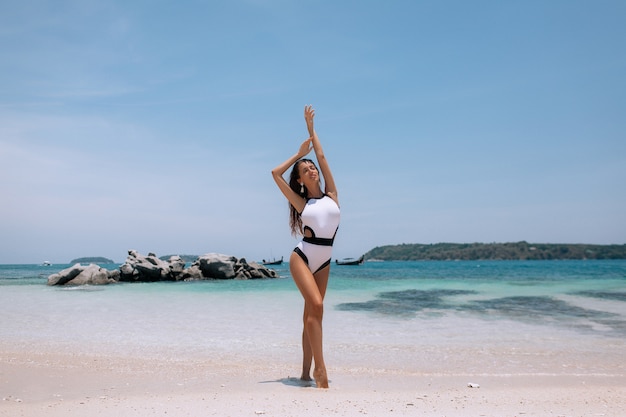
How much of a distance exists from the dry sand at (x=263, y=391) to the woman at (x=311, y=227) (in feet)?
1.77

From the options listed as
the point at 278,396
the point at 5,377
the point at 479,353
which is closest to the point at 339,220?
the point at 278,396

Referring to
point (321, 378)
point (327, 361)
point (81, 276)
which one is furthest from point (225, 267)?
point (321, 378)

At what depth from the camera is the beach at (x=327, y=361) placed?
4.64 meters

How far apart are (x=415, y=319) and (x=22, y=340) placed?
347 inches

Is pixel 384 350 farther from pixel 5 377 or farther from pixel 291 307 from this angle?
pixel 291 307

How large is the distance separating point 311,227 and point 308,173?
651 millimetres

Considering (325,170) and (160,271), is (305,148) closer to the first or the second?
(325,170)

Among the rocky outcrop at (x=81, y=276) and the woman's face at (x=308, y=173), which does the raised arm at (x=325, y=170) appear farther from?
the rocky outcrop at (x=81, y=276)

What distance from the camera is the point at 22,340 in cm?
930

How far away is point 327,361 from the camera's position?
7.51m

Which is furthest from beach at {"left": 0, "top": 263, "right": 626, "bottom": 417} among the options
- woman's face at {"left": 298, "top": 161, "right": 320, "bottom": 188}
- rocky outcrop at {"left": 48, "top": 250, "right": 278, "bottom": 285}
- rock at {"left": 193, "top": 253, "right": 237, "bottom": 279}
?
rock at {"left": 193, "top": 253, "right": 237, "bottom": 279}

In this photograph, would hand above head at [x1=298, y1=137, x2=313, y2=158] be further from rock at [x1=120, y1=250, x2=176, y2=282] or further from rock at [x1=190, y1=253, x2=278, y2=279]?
rock at [x1=190, y1=253, x2=278, y2=279]

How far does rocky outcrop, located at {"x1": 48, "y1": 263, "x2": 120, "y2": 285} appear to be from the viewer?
30623mm

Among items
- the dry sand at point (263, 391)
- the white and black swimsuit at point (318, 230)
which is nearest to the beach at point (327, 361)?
the dry sand at point (263, 391)
